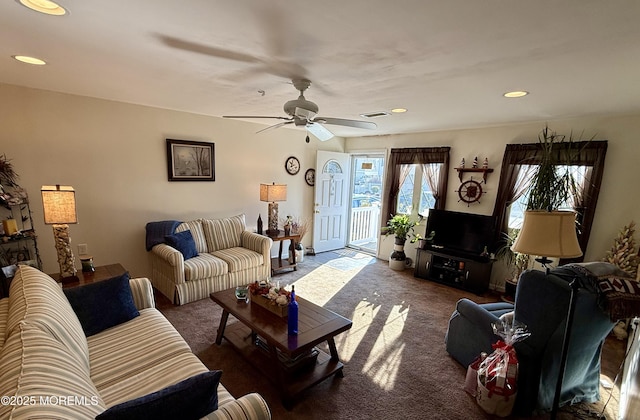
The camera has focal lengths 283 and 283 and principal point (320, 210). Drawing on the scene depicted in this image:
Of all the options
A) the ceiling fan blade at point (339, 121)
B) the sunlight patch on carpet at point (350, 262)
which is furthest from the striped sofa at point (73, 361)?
the sunlight patch on carpet at point (350, 262)

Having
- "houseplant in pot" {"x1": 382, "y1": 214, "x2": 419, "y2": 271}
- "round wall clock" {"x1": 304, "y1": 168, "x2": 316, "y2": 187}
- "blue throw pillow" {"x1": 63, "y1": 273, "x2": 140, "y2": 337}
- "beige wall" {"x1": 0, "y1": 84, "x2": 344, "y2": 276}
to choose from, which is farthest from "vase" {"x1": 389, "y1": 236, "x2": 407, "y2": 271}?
"blue throw pillow" {"x1": 63, "y1": 273, "x2": 140, "y2": 337}

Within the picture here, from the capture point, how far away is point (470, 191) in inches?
165

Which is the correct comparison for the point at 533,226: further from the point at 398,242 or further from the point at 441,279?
the point at 398,242

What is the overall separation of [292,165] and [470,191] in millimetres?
2927

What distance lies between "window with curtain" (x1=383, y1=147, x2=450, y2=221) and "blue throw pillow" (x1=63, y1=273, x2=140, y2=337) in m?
4.18

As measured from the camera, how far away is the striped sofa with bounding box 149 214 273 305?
331 centimetres

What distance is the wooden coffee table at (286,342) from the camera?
6.47 ft

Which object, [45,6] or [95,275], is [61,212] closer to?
[95,275]

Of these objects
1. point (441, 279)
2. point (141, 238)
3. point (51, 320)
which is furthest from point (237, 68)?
point (441, 279)

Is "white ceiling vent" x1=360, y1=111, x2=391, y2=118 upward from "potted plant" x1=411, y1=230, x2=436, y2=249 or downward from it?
upward

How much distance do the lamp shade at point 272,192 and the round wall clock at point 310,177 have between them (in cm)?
93

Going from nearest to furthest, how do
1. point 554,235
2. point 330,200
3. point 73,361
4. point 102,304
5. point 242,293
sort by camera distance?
1. point 73,361
2. point 554,235
3. point 102,304
4. point 242,293
5. point 330,200

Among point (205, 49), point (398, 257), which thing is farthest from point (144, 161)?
point (398, 257)

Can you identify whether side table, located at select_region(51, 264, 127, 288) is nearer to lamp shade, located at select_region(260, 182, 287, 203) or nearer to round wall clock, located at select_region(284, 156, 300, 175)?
lamp shade, located at select_region(260, 182, 287, 203)
